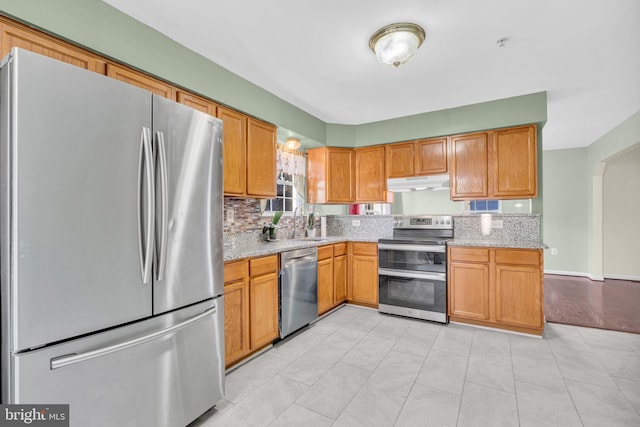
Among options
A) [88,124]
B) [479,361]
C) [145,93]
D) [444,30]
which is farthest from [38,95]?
[479,361]

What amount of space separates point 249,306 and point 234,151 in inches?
55.8

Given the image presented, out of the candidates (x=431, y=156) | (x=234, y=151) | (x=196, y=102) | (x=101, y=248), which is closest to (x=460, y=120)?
(x=431, y=156)

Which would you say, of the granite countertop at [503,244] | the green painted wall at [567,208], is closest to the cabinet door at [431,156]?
the granite countertop at [503,244]

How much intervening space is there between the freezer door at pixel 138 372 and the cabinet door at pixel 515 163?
10.8ft

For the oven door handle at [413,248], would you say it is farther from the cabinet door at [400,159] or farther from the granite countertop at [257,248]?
the cabinet door at [400,159]

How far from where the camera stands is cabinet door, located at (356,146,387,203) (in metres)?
4.21

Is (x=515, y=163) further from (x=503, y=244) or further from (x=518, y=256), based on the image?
(x=518, y=256)

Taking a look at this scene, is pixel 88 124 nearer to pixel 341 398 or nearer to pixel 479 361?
pixel 341 398

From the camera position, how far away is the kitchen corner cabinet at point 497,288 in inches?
120

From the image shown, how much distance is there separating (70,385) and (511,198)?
13.2 ft

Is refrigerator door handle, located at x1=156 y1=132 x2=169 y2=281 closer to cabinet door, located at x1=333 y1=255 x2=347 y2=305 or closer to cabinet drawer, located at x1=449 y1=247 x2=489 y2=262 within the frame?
cabinet door, located at x1=333 y1=255 x2=347 y2=305

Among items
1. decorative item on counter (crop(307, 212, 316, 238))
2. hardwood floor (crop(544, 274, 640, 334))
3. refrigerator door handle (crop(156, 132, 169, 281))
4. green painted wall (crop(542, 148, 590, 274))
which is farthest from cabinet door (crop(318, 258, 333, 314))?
green painted wall (crop(542, 148, 590, 274))

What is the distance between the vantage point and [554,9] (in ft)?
6.32

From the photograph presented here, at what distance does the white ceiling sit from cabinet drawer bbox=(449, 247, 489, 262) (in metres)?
1.71
